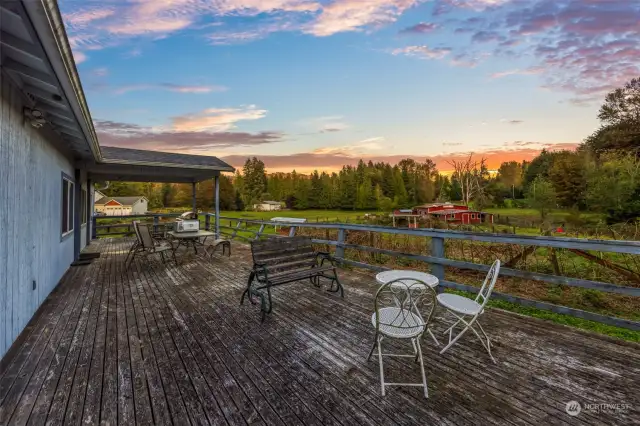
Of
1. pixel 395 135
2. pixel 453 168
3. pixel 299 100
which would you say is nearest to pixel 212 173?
pixel 299 100

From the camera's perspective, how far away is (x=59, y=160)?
17.1ft

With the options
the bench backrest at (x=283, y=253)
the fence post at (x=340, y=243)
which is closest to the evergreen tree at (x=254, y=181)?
the fence post at (x=340, y=243)

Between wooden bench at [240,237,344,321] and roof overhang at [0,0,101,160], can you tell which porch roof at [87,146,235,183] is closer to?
roof overhang at [0,0,101,160]

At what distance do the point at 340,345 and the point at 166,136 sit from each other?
17.5 meters

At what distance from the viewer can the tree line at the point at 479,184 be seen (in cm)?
1585

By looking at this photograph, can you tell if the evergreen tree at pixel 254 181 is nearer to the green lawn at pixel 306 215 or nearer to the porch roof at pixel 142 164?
the green lawn at pixel 306 215

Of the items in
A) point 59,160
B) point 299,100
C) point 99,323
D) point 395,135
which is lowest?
point 99,323

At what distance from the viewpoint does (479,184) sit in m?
34.1

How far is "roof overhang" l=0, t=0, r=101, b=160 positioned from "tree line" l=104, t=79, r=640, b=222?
23070mm

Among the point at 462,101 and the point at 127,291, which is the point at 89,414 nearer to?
the point at 127,291

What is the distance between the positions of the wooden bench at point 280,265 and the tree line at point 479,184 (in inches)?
819

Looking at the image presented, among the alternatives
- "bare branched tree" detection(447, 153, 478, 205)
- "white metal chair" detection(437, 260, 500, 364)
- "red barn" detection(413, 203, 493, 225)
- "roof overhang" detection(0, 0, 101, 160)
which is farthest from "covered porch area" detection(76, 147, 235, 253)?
"bare branched tree" detection(447, 153, 478, 205)

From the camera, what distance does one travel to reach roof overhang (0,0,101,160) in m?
1.55

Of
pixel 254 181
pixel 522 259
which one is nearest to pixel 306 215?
pixel 254 181
